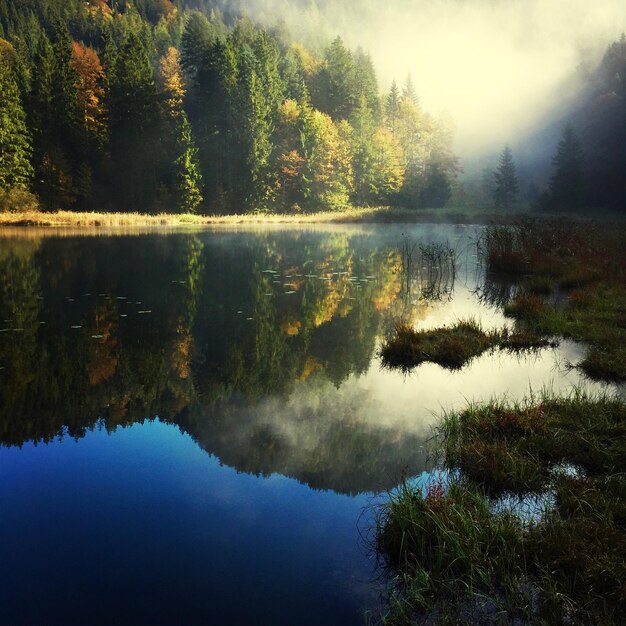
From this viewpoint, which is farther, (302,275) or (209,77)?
(209,77)

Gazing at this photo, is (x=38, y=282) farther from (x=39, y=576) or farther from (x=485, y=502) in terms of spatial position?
(x=485, y=502)

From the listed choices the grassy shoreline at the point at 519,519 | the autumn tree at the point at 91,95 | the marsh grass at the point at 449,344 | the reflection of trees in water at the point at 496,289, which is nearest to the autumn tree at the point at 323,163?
the autumn tree at the point at 91,95

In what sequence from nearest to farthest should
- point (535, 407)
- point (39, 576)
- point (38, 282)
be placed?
point (39, 576) < point (535, 407) < point (38, 282)

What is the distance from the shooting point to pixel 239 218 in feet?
211

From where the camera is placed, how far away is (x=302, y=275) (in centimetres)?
2148

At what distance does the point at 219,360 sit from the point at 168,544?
5860mm

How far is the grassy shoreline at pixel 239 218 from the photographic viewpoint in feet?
163

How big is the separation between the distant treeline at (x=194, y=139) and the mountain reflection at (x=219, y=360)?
4199cm

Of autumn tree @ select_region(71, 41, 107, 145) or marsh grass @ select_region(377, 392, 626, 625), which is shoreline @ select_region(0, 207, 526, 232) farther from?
marsh grass @ select_region(377, 392, 626, 625)

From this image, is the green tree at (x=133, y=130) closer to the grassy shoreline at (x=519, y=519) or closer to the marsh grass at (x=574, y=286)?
the marsh grass at (x=574, y=286)

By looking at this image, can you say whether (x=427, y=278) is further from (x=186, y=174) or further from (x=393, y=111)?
(x=393, y=111)

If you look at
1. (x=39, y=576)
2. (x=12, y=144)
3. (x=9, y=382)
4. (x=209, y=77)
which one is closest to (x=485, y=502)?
(x=39, y=576)

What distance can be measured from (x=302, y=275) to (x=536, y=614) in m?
18.4

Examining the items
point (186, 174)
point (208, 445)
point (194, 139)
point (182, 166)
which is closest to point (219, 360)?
point (208, 445)
